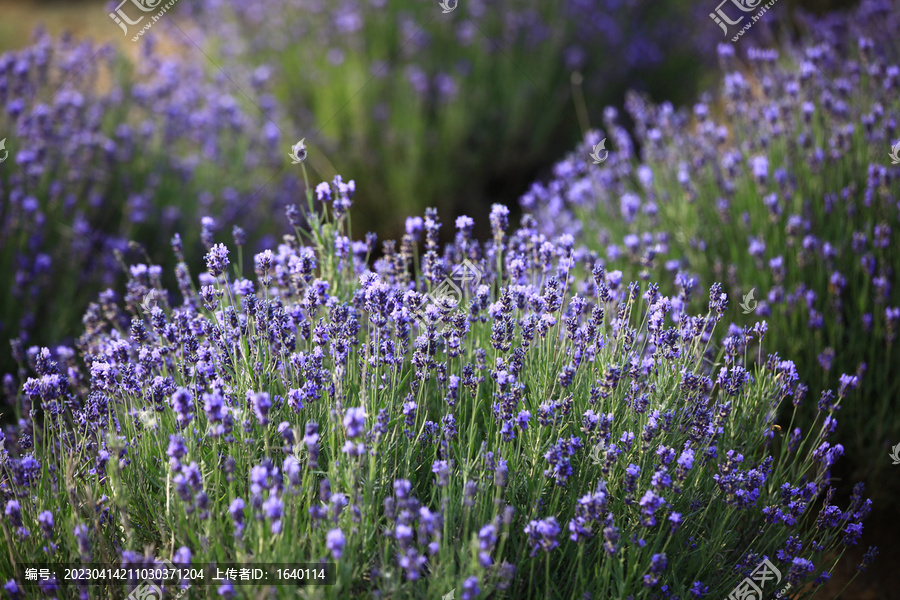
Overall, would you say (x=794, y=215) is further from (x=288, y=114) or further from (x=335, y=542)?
(x=288, y=114)

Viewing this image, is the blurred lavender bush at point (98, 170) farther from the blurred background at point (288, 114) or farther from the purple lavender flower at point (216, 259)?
the purple lavender flower at point (216, 259)

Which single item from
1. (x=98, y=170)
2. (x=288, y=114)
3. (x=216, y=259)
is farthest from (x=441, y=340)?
(x=288, y=114)

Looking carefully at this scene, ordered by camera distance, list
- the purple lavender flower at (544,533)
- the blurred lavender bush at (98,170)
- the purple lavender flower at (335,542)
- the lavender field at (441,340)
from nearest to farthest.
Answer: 1. the purple lavender flower at (335,542)
2. the purple lavender flower at (544,533)
3. the lavender field at (441,340)
4. the blurred lavender bush at (98,170)

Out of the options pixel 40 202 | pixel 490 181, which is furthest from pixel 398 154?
pixel 40 202

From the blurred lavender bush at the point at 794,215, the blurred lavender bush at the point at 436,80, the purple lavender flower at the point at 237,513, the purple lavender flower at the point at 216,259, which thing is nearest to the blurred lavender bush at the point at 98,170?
the blurred lavender bush at the point at 436,80

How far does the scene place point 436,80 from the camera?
5.45 meters

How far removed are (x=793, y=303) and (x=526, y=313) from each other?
1165 millimetres

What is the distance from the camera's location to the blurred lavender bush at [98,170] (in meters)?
3.30

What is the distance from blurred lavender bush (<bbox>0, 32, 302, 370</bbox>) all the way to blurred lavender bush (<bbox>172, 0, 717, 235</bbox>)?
2.19 ft

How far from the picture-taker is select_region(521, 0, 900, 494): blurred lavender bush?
8.96 feet

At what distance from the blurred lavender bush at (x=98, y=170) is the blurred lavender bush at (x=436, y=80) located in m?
0.67

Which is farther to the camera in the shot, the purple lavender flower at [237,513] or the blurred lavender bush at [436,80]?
the blurred lavender bush at [436,80]

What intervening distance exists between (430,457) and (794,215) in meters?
1.96

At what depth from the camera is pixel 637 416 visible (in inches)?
79.1
